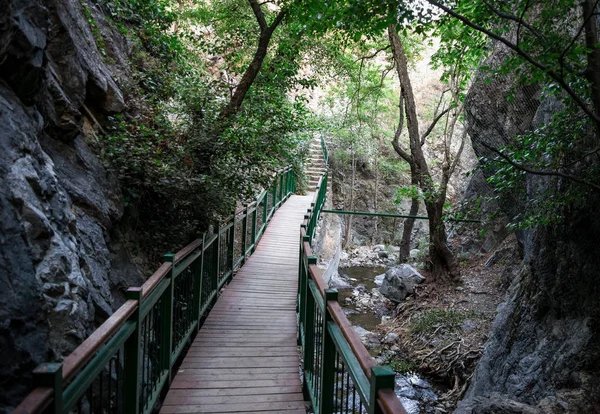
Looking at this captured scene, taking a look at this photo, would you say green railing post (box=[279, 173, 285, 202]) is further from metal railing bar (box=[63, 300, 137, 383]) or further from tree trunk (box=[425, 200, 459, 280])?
metal railing bar (box=[63, 300, 137, 383])

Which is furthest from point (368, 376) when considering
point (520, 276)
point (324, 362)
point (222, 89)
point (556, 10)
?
point (222, 89)

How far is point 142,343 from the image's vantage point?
14.4 feet

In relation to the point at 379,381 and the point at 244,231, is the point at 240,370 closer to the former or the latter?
the point at 379,381

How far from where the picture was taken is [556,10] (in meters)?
4.14

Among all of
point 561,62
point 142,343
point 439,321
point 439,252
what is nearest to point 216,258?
point 142,343

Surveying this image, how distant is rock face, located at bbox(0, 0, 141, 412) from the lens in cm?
268

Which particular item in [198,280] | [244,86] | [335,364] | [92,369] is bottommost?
[335,364]

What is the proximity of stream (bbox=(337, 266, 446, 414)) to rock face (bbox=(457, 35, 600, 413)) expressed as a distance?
3.13ft

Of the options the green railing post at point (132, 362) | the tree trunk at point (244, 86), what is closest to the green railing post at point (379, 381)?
the green railing post at point (132, 362)

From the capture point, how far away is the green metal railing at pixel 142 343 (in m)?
1.93

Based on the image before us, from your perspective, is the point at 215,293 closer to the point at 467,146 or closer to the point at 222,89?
the point at 222,89

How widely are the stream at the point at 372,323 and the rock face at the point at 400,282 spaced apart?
588 millimetres

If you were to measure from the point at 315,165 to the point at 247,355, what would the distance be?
59.2 feet

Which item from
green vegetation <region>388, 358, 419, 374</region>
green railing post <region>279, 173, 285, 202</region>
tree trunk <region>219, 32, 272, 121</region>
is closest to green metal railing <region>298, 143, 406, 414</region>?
tree trunk <region>219, 32, 272, 121</region>
